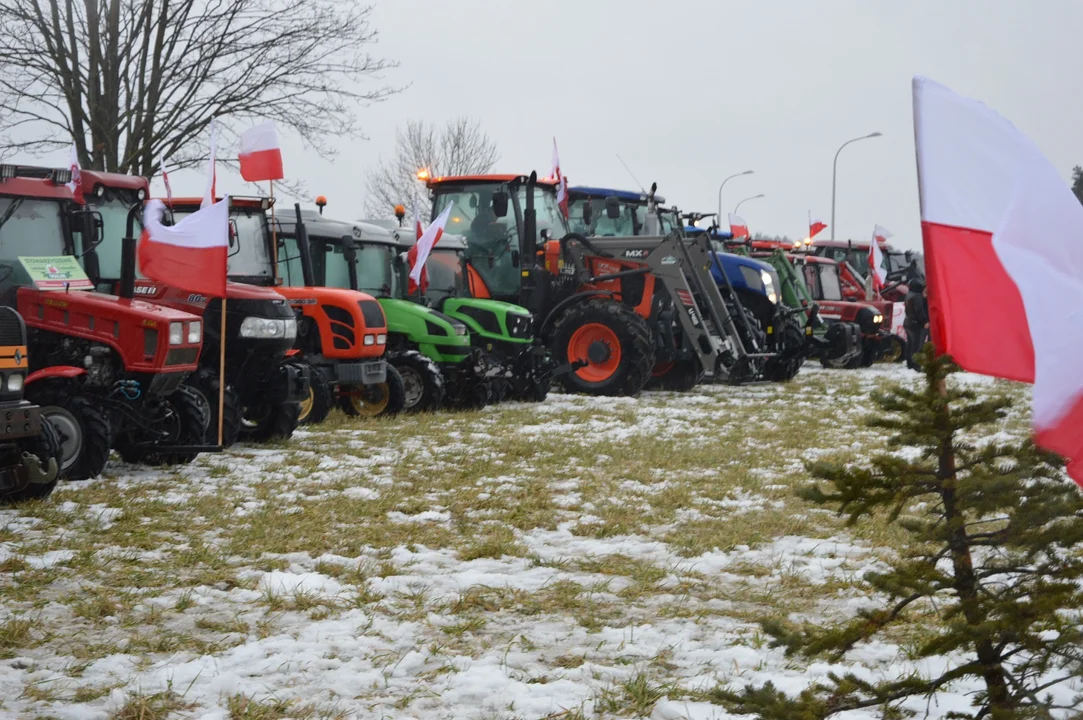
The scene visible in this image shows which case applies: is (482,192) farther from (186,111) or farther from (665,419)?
(186,111)

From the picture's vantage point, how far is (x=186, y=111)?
72.8 feet

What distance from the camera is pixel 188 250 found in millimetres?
9500

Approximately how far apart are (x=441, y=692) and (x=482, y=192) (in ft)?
42.3

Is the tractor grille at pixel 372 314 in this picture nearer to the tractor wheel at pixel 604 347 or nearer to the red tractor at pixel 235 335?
the red tractor at pixel 235 335

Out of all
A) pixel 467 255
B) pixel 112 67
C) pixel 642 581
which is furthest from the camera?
pixel 112 67

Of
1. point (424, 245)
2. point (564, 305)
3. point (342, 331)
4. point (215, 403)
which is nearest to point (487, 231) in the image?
point (564, 305)

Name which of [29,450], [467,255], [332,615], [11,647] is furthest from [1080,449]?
[467,255]

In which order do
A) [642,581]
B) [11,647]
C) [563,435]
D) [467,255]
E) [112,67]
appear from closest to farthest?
[11,647] < [642,581] < [563,435] < [467,255] < [112,67]

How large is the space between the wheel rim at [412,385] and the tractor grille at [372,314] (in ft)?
3.31

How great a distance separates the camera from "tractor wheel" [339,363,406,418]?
1310 cm

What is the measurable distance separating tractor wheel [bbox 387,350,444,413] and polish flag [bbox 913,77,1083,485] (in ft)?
35.2

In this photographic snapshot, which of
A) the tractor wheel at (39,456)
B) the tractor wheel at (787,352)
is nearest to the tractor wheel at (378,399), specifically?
the tractor wheel at (39,456)

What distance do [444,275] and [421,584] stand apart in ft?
32.1

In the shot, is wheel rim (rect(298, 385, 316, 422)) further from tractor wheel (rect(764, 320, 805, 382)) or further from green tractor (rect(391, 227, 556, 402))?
tractor wheel (rect(764, 320, 805, 382))
